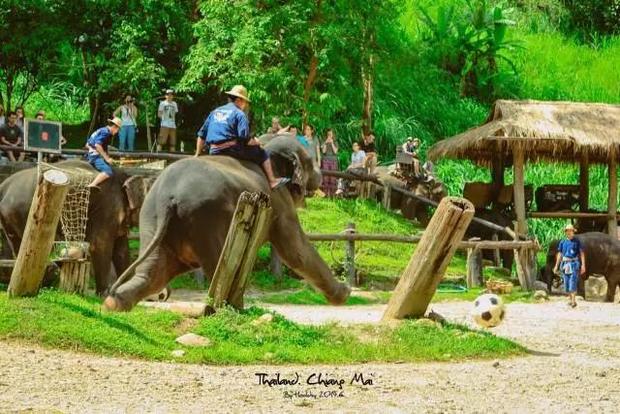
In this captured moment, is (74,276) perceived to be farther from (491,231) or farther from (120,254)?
(491,231)

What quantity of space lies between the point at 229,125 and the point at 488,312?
116 inches

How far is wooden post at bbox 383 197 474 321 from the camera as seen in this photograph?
11109 millimetres

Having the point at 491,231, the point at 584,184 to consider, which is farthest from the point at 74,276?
the point at 584,184

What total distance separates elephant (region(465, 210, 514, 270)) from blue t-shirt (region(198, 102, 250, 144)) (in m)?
12.4

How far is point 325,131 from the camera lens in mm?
30016

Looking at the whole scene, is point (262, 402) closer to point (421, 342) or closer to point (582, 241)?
point (421, 342)

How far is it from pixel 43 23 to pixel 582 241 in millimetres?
12373

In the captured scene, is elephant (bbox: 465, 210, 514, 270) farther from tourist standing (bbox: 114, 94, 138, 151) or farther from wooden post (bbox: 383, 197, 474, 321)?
wooden post (bbox: 383, 197, 474, 321)

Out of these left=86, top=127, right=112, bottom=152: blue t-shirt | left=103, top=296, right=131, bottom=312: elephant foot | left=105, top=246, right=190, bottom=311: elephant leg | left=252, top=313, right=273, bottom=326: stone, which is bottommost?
left=252, top=313, right=273, bottom=326: stone

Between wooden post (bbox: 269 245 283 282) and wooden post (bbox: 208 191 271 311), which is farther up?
wooden post (bbox: 208 191 271 311)

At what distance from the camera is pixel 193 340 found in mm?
9789

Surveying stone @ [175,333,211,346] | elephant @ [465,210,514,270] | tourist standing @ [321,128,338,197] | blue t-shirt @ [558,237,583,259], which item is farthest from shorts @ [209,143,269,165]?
tourist standing @ [321,128,338,197]

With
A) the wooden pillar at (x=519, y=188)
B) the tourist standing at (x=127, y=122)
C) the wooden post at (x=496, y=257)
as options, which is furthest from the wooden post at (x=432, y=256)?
the tourist standing at (x=127, y=122)

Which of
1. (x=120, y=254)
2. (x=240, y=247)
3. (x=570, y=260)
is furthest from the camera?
(x=570, y=260)
